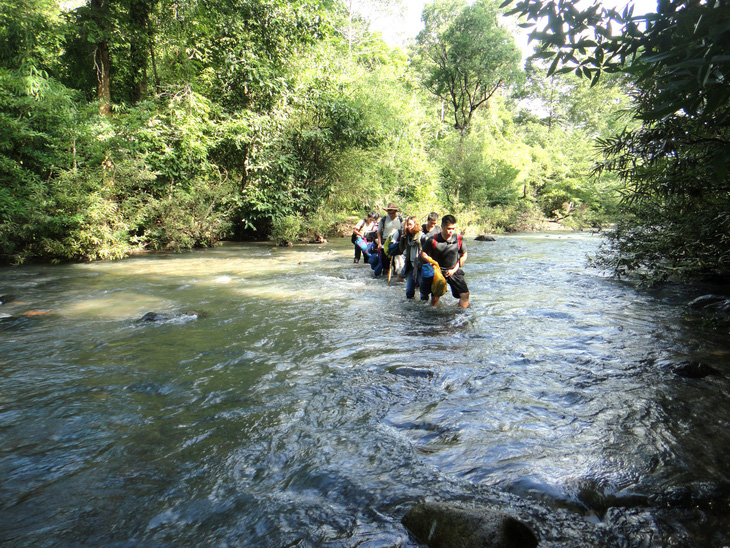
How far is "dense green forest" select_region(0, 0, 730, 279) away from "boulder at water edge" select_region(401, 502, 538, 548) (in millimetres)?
2571

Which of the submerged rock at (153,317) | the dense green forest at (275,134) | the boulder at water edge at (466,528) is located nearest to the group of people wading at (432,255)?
the dense green forest at (275,134)

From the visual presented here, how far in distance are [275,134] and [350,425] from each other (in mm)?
18796

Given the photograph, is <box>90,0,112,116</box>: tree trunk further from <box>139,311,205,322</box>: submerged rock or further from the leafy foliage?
the leafy foliage

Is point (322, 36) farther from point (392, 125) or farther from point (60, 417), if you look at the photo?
point (60, 417)

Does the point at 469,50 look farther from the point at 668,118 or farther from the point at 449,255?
the point at 668,118

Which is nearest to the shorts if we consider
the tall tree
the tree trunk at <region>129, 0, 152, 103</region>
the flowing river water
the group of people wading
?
the group of people wading

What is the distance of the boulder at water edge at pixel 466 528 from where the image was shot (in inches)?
93.4

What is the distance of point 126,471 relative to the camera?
3180 mm

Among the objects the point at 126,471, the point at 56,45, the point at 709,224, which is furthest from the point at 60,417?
the point at 56,45

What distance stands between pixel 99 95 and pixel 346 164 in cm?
1123

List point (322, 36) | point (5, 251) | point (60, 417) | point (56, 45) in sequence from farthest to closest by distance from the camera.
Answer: point (322, 36), point (56, 45), point (5, 251), point (60, 417)

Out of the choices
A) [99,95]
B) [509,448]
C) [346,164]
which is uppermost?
[99,95]

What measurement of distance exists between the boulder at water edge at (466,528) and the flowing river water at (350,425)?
0.15 meters

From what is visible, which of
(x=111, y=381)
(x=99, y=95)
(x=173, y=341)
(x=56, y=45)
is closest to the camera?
(x=111, y=381)
